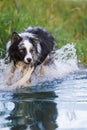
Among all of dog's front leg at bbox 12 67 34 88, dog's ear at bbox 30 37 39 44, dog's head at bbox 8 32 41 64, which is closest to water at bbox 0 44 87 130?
dog's front leg at bbox 12 67 34 88

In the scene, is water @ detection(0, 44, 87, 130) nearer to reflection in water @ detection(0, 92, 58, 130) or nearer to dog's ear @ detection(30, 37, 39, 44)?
reflection in water @ detection(0, 92, 58, 130)

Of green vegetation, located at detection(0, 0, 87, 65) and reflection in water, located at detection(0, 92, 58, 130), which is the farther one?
green vegetation, located at detection(0, 0, 87, 65)

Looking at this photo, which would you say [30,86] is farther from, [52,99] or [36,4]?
[36,4]

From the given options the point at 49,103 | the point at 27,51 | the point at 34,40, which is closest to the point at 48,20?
the point at 34,40

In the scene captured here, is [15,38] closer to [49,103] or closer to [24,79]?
[24,79]

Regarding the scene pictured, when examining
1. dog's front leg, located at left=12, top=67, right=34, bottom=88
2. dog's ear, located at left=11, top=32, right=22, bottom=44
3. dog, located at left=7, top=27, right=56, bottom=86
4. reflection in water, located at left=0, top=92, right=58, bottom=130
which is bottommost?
reflection in water, located at left=0, top=92, right=58, bottom=130

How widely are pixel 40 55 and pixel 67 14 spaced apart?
5.00m

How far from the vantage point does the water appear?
6906 millimetres

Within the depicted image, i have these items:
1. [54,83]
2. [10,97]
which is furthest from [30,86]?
[10,97]

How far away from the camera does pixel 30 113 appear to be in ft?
24.8

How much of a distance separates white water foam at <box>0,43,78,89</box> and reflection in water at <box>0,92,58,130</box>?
1411 mm

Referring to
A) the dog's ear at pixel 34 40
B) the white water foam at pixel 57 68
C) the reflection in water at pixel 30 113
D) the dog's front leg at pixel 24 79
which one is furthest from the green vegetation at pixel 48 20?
the reflection in water at pixel 30 113

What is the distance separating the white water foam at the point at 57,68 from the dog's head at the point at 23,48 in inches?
17.4

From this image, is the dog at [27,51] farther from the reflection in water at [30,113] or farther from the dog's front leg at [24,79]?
the reflection in water at [30,113]
